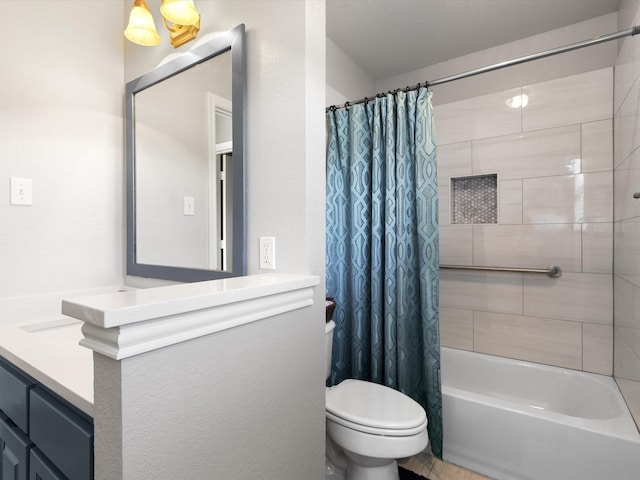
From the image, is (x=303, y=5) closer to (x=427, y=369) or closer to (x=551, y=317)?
(x=427, y=369)

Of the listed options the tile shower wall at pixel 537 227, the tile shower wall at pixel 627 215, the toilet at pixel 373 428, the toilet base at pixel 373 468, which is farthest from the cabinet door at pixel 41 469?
the tile shower wall at pixel 537 227

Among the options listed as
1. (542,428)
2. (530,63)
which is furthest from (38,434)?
(530,63)

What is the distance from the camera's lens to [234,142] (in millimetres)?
1206

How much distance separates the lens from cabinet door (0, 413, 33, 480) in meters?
0.86

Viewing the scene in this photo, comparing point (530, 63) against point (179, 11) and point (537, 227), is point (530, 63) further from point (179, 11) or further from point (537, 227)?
point (179, 11)

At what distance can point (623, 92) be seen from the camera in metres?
1.66

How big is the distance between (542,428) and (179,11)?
2.23 m

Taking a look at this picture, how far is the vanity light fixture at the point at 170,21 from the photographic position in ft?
3.84

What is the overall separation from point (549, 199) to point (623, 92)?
2.07ft

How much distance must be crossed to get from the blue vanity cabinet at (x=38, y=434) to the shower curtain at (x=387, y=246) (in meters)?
1.38

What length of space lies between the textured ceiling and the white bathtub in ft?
6.86

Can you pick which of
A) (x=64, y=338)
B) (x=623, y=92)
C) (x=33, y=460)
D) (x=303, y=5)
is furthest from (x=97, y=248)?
(x=623, y=92)

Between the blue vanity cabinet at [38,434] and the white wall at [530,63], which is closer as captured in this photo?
the blue vanity cabinet at [38,434]

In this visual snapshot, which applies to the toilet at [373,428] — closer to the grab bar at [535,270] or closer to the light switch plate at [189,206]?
the light switch plate at [189,206]
